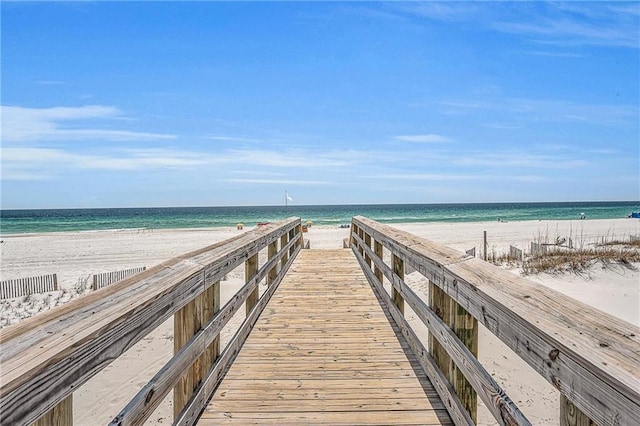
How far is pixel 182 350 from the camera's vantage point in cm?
212

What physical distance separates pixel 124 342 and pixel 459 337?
64.7 inches

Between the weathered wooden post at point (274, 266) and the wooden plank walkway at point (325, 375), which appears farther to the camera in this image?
the weathered wooden post at point (274, 266)

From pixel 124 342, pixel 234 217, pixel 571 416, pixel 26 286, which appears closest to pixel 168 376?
pixel 124 342

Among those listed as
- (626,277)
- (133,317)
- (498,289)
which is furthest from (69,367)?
(626,277)

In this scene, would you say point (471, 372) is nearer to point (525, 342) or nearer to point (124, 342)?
point (525, 342)

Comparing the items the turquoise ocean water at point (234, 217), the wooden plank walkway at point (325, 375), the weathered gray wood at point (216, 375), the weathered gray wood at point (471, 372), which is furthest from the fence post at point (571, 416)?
the turquoise ocean water at point (234, 217)

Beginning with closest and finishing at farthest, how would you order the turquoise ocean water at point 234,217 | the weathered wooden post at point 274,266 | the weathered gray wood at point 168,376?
the weathered gray wood at point 168,376 → the weathered wooden post at point 274,266 → the turquoise ocean water at point 234,217

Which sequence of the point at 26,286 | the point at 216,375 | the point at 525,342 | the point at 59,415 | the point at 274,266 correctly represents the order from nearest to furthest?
the point at 59,415, the point at 525,342, the point at 216,375, the point at 274,266, the point at 26,286

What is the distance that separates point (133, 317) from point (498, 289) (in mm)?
1479

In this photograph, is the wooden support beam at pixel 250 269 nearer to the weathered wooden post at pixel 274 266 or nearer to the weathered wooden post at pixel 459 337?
the weathered wooden post at pixel 274 266

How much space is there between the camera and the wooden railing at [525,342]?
3.34 feet

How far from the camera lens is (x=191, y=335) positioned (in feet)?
7.78

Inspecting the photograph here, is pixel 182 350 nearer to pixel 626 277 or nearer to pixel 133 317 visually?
pixel 133 317

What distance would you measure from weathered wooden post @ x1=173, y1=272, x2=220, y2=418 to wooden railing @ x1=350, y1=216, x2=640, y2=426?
1.42 meters
